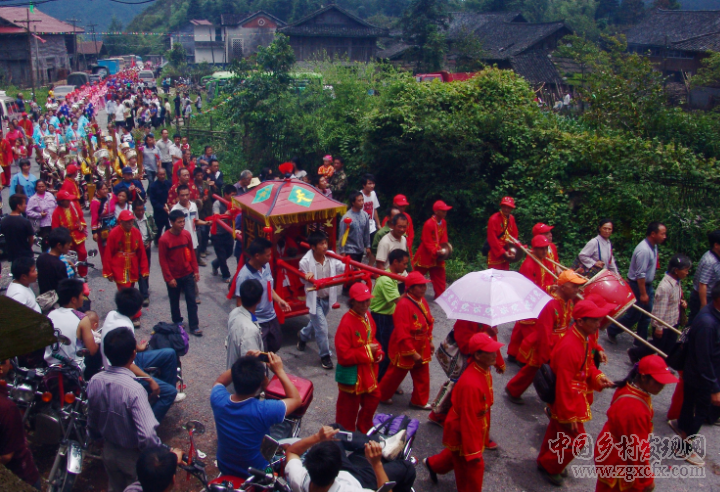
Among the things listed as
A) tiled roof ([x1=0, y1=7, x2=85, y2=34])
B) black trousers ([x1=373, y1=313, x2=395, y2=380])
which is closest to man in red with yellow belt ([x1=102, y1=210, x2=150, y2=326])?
black trousers ([x1=373, y1=313, x2=395, y2=380])

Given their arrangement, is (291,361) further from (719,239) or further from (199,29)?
(199,29)

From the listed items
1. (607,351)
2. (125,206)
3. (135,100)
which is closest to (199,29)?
(135,100)

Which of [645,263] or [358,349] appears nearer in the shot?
[358,349]

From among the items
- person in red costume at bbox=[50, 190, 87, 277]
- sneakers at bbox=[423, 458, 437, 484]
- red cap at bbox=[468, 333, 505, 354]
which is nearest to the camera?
red cap at bbox=[468, 333, 505, 354]

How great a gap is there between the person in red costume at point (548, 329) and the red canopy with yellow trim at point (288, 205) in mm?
2943

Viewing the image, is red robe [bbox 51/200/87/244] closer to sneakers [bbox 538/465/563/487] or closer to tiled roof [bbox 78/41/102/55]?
sneakers [bbox 538/465/563/487]

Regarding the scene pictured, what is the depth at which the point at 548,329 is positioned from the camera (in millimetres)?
5789

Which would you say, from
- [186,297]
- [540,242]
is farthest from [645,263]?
[186,297]

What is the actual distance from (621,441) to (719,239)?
373 centimetres

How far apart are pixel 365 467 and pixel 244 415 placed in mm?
856

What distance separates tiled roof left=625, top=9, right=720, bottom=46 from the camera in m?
30.0

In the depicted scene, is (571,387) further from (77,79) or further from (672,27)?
(77,79)

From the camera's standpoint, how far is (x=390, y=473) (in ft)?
11.8

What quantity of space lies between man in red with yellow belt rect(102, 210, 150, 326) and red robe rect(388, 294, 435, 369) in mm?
3636
